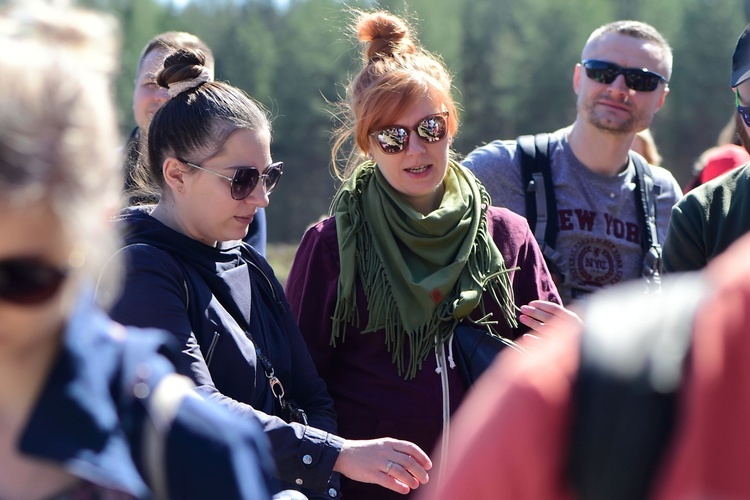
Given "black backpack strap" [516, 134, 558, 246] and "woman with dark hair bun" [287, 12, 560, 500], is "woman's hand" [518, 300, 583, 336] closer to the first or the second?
"woman with dark hair bun" [287, 12, 560, 500]

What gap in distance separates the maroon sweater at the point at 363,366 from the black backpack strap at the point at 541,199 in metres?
0.56

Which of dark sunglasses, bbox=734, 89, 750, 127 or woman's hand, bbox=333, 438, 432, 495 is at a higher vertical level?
dark sunglasses, bbox=734, 89, 750, 127

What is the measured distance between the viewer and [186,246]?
2645mm

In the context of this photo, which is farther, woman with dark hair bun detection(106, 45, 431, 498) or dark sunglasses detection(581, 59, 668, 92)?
dark sunglasses detection(581, 59, 668, 92)

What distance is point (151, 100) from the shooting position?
409 centimetres

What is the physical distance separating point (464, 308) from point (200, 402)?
1846 mm

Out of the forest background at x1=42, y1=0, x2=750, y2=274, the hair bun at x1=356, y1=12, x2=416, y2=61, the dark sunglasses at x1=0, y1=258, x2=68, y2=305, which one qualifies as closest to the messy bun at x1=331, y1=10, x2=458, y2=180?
the hair bun at x1=356, y1=12, x2=416, y2=61

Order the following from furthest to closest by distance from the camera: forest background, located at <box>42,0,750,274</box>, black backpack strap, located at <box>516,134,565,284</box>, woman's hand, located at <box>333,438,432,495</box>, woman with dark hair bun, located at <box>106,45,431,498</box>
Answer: forest background, located at <box>42,0,750,274</box> → black backpack strap, located at <box>516,134,565,284</box> → woman's hand, located at <box>333,438,432,495</box> → woman with dark hair bun, located at <box>106,45,431,498</box>

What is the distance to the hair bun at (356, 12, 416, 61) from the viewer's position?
3.51m

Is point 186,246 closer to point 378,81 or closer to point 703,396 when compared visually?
point 378,81

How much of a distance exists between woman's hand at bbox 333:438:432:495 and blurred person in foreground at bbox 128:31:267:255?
113cm

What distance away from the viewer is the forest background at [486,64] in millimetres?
34969

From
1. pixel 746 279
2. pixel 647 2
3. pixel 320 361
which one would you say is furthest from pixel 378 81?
pixel 647 2

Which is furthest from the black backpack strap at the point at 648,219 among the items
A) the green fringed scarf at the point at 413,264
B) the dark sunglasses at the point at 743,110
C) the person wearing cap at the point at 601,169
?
the dark sunglasses at the point at 743,110
